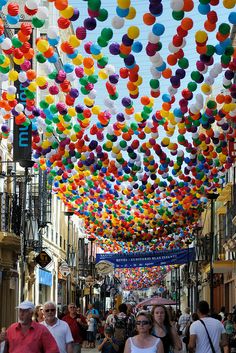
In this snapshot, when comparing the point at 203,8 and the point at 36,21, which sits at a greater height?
the point at 36,21

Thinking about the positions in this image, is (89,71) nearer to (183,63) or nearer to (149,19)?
(183,63)

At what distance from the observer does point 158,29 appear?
12500 millimetres

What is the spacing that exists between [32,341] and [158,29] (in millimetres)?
5738

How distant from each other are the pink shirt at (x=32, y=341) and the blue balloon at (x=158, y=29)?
18.1 feet

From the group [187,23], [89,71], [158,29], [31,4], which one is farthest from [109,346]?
[31,4]

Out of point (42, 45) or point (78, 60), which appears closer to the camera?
point (42, 45)

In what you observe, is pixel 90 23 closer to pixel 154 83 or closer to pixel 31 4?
pixel 31 4

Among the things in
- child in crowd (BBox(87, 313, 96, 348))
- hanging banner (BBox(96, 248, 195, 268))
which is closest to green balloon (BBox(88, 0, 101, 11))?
child in crowd (BBox(87, 313, 96, 348))

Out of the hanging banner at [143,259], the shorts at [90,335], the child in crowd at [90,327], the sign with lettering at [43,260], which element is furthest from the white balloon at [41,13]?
the hanging banner at [143,259]

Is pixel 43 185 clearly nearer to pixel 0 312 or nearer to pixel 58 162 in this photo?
pixel 0 312

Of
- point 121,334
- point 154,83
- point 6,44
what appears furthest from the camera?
point 121,334

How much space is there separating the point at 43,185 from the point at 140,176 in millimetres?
13623

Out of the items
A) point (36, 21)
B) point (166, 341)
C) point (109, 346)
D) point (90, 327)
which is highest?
point (36, 21)

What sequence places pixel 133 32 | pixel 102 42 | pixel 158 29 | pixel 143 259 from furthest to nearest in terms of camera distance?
pixel 143 259
pixel 102 42
pixel 133 32
pixel 158 29
